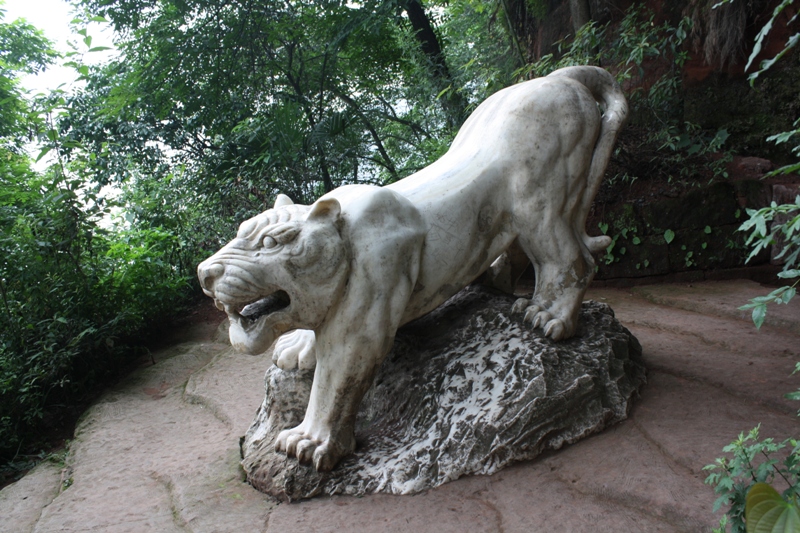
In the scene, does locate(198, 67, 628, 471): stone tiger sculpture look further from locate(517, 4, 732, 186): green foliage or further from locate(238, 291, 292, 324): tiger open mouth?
locate(517, 4, 732, 186): green foliage

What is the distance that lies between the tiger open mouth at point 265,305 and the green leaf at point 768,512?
137 centimetres

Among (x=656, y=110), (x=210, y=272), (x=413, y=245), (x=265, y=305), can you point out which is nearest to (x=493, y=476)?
(x=413, y=245)

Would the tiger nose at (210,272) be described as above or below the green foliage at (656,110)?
above

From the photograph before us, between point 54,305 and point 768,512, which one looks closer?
point 768,512

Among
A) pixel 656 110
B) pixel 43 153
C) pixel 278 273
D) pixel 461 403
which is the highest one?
pixel 43 153

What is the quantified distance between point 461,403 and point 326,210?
840 millimetres

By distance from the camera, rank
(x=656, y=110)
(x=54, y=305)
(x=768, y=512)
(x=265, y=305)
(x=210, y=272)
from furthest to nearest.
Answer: (x=656, y=110)
(x=54, y=305)
(x=265, y=305)
(x=210, y=272)
(x=768, y=512)

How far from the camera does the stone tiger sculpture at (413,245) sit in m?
1.93

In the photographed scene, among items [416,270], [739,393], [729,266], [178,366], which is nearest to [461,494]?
[416,270]

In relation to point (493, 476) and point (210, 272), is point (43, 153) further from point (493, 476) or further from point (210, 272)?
point (493, 476)

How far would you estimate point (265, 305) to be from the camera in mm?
1998

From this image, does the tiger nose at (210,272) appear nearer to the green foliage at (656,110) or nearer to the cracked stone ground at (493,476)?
the cracked stone ground at (493,476)

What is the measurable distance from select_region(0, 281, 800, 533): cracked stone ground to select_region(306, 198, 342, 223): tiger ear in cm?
93

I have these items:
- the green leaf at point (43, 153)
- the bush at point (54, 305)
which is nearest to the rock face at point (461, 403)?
the bush at point (54, 305)
